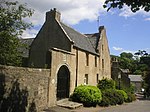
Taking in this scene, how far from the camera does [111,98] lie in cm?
3042

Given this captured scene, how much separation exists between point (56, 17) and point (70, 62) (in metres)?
7.01

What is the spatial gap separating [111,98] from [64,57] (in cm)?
846

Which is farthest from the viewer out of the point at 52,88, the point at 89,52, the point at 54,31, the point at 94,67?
the point at 94,67

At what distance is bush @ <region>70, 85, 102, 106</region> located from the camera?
87.2ft

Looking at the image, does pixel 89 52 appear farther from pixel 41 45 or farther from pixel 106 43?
pixel 106 43

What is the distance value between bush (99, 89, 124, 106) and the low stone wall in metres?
9.37

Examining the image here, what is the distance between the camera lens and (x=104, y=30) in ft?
140

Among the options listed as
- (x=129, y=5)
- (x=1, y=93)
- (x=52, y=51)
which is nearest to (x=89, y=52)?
(x=52, y=51)

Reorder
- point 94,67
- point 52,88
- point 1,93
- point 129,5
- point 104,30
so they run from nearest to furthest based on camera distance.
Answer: point 129,5
point 1,93
point 52,88
point 94,67
point 104,30

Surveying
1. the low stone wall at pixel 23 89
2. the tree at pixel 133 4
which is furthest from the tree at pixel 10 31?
the tree at pixel 133 4

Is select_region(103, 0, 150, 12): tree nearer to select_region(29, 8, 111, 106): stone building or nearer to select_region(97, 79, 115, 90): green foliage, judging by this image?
select_region(29, 8, 111, 106): stone building

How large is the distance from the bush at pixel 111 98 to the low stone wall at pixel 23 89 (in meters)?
9.37

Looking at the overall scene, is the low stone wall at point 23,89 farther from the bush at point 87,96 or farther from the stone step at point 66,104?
the bush at point 87,96

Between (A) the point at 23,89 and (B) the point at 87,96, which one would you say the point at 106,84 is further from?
(A) the point at 23,89
